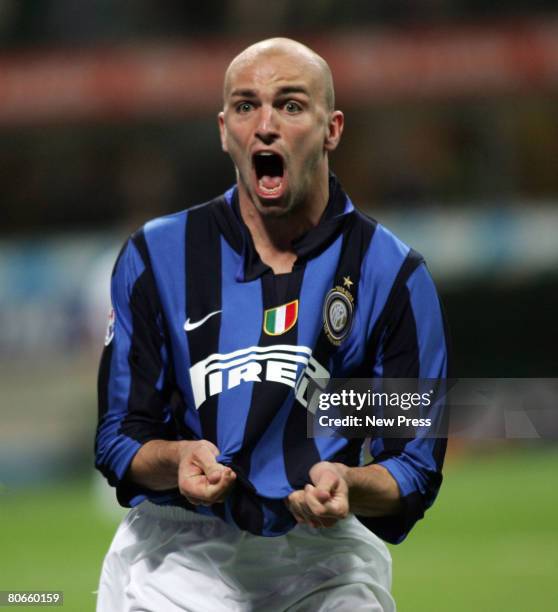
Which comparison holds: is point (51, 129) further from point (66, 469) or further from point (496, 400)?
point (496, 400)

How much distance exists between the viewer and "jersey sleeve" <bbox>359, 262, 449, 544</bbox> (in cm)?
338

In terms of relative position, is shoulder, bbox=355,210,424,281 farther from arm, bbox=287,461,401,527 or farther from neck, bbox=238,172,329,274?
arm, bbox=287,461,401,527

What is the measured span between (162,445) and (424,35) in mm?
9694

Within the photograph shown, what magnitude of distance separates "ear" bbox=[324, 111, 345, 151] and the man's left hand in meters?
0.85

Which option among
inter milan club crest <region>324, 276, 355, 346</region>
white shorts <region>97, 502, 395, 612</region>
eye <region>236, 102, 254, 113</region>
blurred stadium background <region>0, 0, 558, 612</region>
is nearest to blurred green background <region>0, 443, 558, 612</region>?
blurred stadium background <region>0, 0, 558, 612</region>

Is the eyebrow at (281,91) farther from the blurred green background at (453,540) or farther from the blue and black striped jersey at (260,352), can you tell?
the blurred green background at (453,540)

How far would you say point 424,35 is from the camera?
12.5m

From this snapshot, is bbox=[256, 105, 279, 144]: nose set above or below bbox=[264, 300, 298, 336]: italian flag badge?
above

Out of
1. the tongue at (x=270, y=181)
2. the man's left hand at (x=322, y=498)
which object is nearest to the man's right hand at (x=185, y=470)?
the man's left hand at (x=322, y=498)

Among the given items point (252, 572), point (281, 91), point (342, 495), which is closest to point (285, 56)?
point (281, 91)

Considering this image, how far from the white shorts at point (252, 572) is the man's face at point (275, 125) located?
770 mm

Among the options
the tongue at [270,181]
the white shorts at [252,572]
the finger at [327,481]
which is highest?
the tongue at [270,181]

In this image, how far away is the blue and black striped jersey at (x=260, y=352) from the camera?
336 cm

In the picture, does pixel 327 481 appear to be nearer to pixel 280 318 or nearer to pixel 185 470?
pixel 185 470
